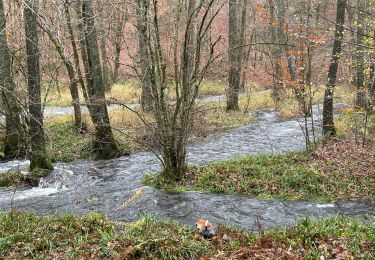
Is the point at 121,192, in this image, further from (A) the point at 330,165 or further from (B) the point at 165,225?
(A) the point at 330,165

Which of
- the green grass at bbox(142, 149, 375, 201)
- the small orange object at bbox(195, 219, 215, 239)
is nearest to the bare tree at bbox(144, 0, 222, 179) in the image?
the green grass at bbox(142, 149, 375, 201)

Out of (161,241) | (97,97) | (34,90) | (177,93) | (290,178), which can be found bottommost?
(290,178)

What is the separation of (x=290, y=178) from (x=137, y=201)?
3915 mm

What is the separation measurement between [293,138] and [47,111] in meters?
13.4

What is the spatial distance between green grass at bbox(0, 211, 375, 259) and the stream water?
109 cm

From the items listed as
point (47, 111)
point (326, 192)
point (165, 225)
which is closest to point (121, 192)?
point (165, 225)

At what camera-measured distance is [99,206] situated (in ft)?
30.1

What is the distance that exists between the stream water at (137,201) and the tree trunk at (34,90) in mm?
594

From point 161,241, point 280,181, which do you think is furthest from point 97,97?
point 161,241

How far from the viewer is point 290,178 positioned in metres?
10.3

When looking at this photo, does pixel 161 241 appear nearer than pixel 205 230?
Yes

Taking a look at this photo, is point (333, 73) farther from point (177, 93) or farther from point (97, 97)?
point (97, 97)

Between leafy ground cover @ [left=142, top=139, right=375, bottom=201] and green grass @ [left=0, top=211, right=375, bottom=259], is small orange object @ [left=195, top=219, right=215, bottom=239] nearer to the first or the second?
green grass @ [left=0, top=211, right=375, bottom=259]

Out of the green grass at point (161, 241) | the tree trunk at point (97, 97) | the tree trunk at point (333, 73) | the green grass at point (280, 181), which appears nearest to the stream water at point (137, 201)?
the green grass at point (280, 181)
